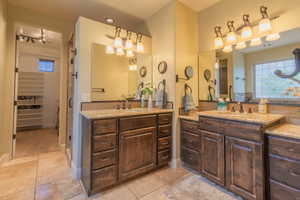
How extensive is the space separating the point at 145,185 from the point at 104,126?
100 cm

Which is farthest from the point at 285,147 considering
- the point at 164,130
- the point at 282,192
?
the point at 164,130

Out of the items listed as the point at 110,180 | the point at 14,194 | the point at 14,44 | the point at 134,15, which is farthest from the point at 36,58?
the point at 110,180

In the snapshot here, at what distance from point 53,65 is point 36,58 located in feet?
1.78

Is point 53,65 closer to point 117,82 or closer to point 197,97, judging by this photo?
point 117,82

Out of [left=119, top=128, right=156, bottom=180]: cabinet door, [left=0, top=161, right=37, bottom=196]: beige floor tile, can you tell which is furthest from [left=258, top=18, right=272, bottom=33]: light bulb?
[left=0, top=161, right=37, bottom=196]: beige floor tile

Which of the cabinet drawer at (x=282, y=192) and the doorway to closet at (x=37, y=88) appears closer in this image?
the cabinet drawer at (x=282, y=192)

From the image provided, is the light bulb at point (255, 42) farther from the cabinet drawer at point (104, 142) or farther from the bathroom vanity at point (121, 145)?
the cabinet drawer at point (104, 142)

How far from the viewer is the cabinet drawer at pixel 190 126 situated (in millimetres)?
2222

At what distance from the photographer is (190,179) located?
211 cm

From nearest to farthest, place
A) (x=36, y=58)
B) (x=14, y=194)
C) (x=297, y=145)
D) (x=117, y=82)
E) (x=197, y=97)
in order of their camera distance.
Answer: (x=297, y=145)
(x=14, y=194)
(x=117, y=82)
(x=197, y=97)
(x=36, y=58)

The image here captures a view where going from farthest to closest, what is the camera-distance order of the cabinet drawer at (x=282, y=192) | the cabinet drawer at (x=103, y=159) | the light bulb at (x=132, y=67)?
the light bulb at (x=132, y=67) < the cabinet drawer at (x=103, y=159) < the cabinet drawer at (x=282, y=192)

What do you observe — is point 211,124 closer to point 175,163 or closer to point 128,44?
point 175,163

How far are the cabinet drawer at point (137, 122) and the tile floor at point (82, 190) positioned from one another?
779mm

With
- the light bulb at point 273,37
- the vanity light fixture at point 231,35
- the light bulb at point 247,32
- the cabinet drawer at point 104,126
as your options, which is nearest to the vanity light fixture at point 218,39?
the vanity light fixture at point 231,35
